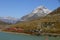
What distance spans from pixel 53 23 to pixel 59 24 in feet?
17.7

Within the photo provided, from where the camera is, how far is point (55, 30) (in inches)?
5182

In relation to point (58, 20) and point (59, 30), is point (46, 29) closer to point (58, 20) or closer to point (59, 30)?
point (59, 30)

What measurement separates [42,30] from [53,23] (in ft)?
59.8

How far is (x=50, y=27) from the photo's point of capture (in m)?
134

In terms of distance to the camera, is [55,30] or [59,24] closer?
[55,30]

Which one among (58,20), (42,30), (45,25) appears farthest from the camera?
(58,20)

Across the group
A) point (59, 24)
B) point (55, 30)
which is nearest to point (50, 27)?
point (55, 30)

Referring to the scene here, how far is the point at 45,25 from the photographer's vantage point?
452 ft

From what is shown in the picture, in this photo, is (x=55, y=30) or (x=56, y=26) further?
(x=56, y=26)

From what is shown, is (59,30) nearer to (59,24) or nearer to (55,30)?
(55,30)

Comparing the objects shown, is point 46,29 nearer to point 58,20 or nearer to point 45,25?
point 45,25

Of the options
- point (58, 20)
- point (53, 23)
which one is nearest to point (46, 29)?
point (53, 23)

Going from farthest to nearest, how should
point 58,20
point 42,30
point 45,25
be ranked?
point 58,20 < point 45,25 < point 42,30

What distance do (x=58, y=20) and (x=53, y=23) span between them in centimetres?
1226
